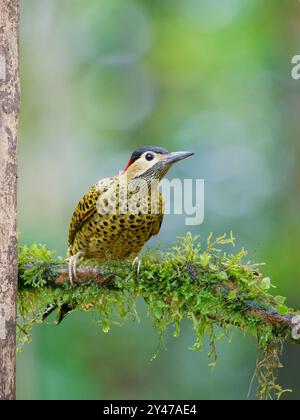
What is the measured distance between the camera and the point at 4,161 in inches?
92.7

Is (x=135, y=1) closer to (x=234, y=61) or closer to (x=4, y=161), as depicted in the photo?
(x=234, y=61)

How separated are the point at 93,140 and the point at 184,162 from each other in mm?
1309

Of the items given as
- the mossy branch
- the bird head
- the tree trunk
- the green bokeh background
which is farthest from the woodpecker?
the green bokeh background

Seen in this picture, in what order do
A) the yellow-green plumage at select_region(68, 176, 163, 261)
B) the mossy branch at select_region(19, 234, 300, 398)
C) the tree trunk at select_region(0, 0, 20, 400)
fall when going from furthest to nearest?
1. the yellow-green plumage at select_region(68, 176, 163, 261)
2. the mossy branch at select_region(19, 234, 300, 398)
3. the tree trunk at select_region(0, 0, 20, 400)

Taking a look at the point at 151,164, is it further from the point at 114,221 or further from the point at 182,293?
the point at 182,293

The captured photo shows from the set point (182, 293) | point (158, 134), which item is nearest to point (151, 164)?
point (182, 293)

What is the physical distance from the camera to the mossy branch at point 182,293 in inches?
95.5

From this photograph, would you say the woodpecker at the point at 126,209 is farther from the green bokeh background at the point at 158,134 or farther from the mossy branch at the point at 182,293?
the green bokeh background at the point at 158,134

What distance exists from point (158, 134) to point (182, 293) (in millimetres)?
4465

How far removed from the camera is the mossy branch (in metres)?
2.43

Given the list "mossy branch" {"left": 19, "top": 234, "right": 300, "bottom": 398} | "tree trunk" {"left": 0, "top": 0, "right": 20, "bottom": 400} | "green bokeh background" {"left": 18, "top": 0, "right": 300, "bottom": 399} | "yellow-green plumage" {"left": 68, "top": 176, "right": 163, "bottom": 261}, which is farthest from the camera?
"green bokeh background" {"left": 18, "top": 0, "right": 300, "bottom": 399}

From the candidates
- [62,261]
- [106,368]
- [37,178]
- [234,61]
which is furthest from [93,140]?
[62,261]

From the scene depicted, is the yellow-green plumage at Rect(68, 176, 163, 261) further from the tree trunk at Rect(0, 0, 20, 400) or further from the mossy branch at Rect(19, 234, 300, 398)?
the tree trunk at Rect(0, 0, 20, 400)

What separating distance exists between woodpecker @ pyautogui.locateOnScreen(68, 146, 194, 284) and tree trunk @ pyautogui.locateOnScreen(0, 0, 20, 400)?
2.55 ft
